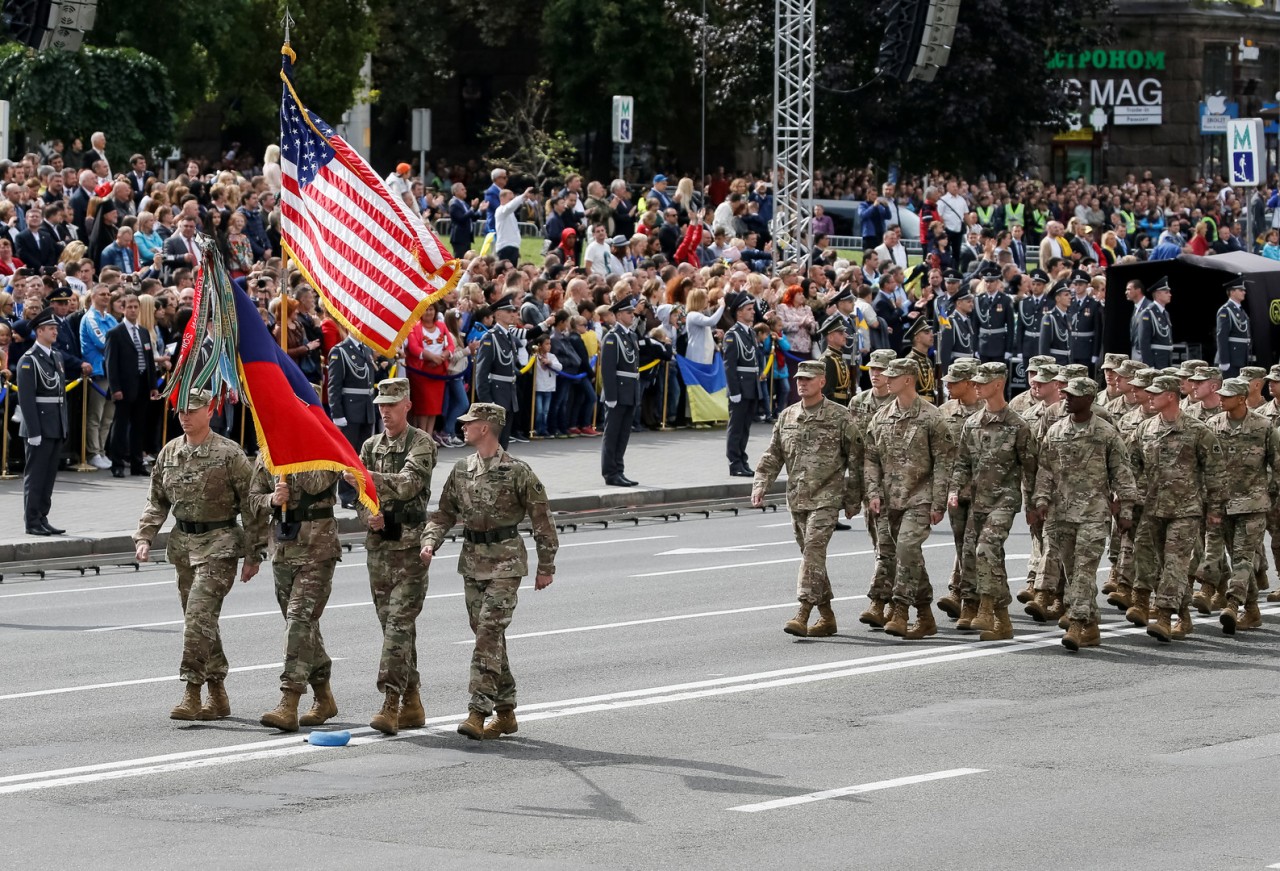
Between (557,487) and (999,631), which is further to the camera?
(557,487)

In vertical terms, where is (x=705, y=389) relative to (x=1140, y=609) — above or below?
above

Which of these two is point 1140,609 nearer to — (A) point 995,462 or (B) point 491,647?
(A) point 995,462

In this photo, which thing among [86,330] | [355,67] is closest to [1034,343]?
[86,330]

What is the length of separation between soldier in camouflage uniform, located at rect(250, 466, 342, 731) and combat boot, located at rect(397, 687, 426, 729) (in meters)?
0.46

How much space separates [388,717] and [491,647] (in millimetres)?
690

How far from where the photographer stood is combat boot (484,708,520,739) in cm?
1268

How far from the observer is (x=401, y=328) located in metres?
13.5

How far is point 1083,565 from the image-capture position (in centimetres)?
1566

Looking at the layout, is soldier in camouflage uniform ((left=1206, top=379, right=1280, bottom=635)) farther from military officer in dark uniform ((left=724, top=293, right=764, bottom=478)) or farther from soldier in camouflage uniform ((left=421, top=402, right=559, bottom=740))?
military officer in dark uniform ((left=724, top=293, right=764, bottom=478))

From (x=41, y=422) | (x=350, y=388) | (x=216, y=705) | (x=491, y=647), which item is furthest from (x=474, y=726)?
(x=350, y=388)

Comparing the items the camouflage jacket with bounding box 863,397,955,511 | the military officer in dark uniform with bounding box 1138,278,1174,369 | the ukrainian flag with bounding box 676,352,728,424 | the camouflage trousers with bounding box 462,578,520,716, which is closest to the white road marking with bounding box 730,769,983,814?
the camouflage trousers with bounding box 462,578,520,716

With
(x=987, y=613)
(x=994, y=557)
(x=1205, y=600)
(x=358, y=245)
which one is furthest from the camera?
(x=1205, y=600)

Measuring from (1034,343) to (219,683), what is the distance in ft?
67.9

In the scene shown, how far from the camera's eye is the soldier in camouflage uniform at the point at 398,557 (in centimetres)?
1263
